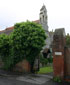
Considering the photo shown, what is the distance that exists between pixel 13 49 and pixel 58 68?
6772 millimetres

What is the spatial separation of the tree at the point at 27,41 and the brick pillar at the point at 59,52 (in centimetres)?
352

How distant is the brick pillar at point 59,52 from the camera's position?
10668 mm

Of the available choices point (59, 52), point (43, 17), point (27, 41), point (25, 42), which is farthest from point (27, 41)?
point (43, 17)

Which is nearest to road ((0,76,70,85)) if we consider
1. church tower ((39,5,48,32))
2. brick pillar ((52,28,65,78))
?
brick pillar ((52,28,65,78))

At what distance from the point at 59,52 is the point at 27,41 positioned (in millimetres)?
4695

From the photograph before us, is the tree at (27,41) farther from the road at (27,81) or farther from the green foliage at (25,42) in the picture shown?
the road at (27,81)

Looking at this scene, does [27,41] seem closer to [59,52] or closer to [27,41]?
[27,41]

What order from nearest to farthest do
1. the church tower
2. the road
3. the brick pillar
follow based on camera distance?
the road, the brick pillar, the church tower

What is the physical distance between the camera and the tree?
14.2 metres

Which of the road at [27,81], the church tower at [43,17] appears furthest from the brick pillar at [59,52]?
the church tower at [43,17]

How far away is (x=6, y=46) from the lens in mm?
16766

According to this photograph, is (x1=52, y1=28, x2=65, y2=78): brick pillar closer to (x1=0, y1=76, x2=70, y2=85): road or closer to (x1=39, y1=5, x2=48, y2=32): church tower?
(x1=0, y1=76, x2=70, y2=85): road

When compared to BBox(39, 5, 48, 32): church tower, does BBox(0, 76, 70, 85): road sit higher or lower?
lower

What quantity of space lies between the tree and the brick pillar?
3521 millimetres
